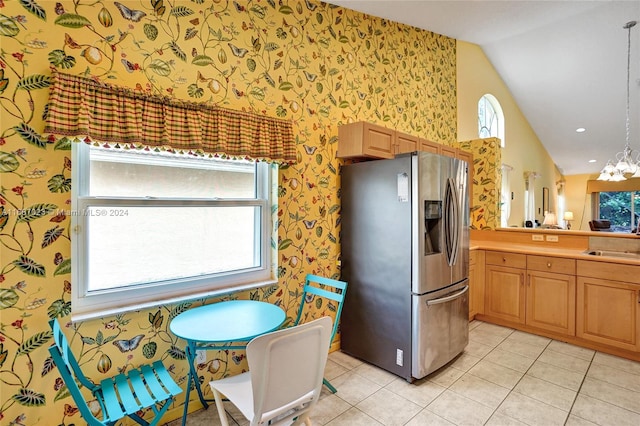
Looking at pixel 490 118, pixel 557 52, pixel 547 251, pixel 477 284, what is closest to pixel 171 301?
pixel 477 284

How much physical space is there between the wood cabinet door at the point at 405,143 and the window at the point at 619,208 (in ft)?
30.8

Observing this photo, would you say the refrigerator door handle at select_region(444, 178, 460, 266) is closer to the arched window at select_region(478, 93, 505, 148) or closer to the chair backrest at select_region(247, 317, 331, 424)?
the chair backrest at select_region(247, 317, 331, 424)

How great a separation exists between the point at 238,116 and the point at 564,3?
162 inches

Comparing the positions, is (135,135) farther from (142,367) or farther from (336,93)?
(336,93)

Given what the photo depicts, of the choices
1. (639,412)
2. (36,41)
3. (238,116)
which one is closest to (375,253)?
(238,116)

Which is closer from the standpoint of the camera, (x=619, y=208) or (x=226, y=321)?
(x=226, y=321)

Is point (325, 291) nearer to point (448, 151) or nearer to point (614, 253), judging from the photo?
point (448, 151)

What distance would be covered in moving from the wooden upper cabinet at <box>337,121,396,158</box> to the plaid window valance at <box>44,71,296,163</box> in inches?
23.8

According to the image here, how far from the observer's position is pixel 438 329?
2547 millimetres

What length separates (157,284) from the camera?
Result: 2.07 meters

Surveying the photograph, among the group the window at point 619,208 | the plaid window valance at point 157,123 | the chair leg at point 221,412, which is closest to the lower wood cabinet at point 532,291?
the plaid window valance at point 157,123

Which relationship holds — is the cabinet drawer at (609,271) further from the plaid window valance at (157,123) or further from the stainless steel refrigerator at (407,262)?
the plaid window valance at (157,123)

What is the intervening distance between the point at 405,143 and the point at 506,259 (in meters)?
1.80

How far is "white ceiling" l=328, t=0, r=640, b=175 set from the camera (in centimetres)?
350
